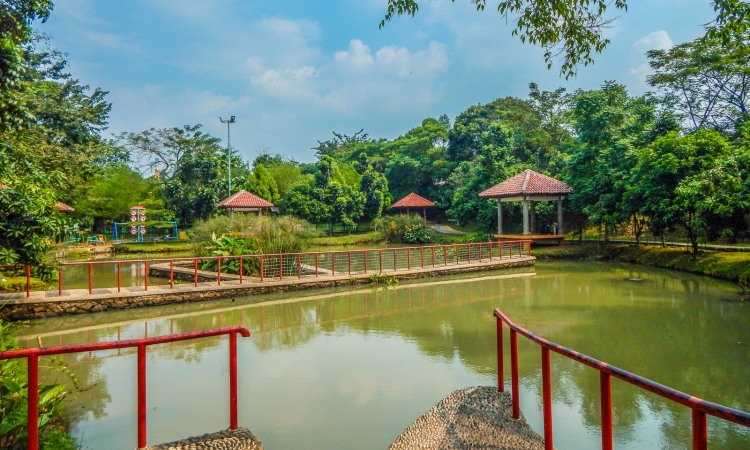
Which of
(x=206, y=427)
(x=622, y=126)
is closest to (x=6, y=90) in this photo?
(x=206, y=427)

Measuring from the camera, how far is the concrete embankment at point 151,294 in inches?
363

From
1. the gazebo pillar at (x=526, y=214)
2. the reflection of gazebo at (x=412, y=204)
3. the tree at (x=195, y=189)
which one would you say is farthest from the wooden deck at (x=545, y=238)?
the tree at (x=195, y=189)

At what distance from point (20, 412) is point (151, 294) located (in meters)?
7.44

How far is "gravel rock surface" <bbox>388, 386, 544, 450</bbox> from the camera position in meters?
3.03

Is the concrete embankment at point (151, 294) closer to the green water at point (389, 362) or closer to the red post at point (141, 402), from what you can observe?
the green water at point (389, 362)

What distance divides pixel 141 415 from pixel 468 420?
2.14 meters

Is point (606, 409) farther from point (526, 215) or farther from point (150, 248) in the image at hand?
point (150, 248)

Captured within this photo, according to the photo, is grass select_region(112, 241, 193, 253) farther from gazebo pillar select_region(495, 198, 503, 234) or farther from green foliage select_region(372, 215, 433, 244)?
gazebo pillar select_region(495, 198, 503, 234)

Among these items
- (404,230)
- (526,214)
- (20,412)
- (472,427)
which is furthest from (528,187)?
(20,412)

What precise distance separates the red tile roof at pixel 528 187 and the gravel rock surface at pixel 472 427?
1817 cm

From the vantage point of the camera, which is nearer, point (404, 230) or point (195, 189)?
point (404, 230)

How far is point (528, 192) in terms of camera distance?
67.8 ft

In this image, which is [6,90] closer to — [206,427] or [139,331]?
[139,331]

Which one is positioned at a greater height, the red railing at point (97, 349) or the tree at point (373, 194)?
the tree at point (373, 194)
